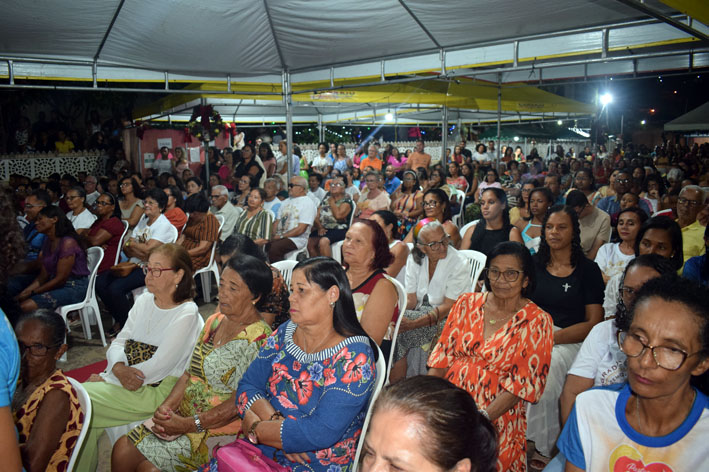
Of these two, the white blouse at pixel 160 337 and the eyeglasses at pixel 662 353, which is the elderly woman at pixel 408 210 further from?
the eyeglasses at pixel 662 353

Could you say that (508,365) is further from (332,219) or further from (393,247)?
(332,219)

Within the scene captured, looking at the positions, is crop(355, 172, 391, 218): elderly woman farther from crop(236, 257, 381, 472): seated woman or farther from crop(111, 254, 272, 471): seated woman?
crop(236, 257, 381, 472): seated woman

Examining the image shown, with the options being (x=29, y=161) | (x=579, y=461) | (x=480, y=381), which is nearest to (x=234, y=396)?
(x=480, y=381)

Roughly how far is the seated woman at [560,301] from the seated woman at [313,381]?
1.34 metres

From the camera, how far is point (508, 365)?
2.27 metres

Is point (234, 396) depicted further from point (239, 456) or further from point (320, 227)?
point (320, 227)

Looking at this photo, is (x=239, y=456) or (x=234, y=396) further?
(x=234, y=396)

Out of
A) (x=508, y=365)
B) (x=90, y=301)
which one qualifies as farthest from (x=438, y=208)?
(x=90, y=301)

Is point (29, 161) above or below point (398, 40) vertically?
below

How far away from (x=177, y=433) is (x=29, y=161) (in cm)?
977

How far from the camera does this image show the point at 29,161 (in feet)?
32.8

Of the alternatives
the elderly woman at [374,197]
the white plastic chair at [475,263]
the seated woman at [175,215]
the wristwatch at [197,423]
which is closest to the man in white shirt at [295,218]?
the elderly woman at [374,197]

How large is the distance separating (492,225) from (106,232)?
3.81m

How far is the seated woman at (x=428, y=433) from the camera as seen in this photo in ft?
3.72
